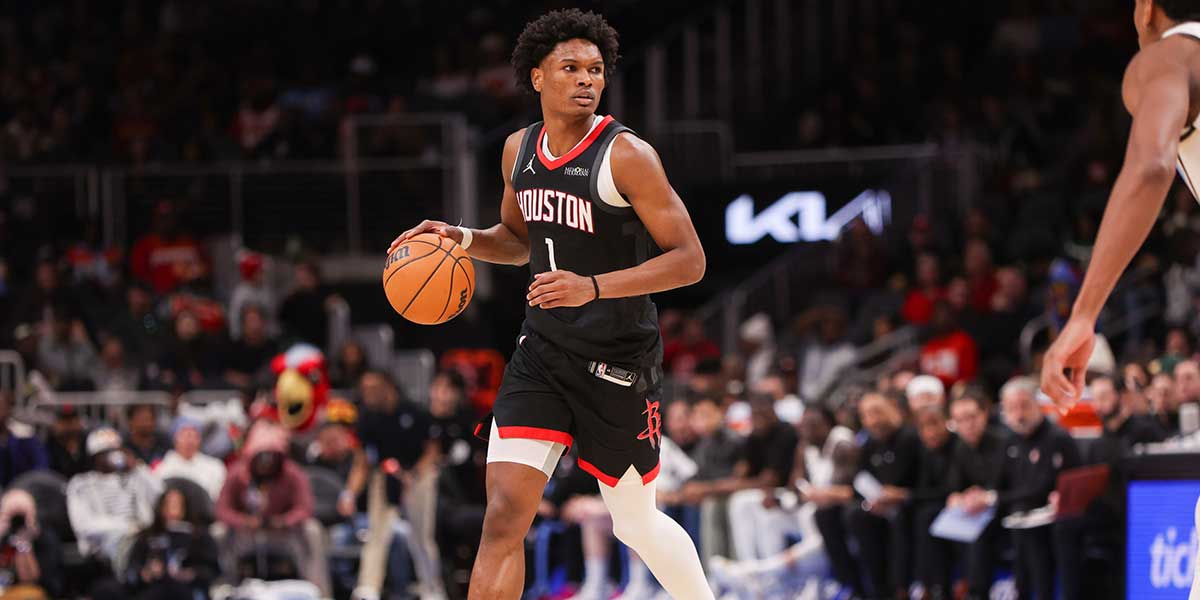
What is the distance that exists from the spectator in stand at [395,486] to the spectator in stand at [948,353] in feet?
13.1

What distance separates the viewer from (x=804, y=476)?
11945 mm

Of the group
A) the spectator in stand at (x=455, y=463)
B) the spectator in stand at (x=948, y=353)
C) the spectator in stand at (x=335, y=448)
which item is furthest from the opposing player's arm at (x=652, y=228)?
the spectator in stand at (x=948, y=353)

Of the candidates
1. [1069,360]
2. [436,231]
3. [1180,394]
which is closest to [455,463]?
[1180,394]

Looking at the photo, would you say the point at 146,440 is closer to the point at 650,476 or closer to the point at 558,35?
the point at 650,476

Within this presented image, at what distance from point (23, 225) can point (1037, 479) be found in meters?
11.6

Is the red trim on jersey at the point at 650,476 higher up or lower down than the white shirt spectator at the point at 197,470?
higher up

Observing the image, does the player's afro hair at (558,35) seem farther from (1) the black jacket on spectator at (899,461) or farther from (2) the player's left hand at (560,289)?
(1) the black jacket on spectator at (899,461)

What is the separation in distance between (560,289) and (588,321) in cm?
44

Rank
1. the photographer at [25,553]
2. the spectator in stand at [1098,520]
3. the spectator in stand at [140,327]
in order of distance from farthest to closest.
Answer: the spectator in stand at [140,327] < the photographer at [25,553] < the spectator in stand at [1098,520]

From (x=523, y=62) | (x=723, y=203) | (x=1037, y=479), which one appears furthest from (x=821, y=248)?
(x=523, y=62)

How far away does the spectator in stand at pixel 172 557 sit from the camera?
11.7 metres

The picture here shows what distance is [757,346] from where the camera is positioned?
15727 mm

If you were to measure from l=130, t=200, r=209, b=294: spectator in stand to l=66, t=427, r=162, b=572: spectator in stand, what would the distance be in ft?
15.6

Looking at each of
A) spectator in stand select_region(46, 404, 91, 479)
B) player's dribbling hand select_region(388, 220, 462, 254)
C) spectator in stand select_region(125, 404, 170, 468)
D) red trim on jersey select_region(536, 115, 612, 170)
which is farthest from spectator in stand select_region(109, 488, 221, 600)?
red trim on jersey select_region(536, 115, 612, 170)
